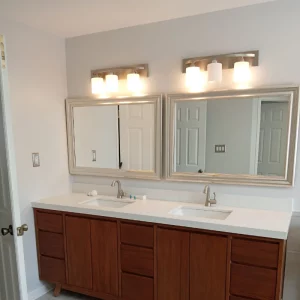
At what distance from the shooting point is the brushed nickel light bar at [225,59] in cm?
215

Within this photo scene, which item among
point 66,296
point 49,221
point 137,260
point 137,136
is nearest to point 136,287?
point 137,260

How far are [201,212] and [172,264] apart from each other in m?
0.50

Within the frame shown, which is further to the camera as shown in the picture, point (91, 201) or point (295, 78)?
point (91, 201)

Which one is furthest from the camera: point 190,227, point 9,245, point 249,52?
point 249,52

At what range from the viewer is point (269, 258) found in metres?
1.78

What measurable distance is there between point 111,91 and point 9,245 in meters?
1.61

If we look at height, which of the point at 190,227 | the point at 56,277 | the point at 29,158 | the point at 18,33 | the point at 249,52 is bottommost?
the point at 56,277

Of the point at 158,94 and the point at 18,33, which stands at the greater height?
the point at 18,33

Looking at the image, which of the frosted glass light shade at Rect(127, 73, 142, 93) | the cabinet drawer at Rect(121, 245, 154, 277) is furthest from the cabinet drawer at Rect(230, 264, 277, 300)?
the frosted glass light shade at Rect(127, 73, 142, 93)

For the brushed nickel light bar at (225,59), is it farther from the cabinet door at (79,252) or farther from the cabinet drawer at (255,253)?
the cabinet door at (79,252)

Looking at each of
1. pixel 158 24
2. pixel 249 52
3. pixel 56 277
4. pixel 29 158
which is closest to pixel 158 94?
pixel 158 24

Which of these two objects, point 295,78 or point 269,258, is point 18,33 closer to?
point 295,78

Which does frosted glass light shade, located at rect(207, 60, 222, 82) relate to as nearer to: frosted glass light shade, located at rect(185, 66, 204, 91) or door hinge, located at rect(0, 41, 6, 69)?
frosted glass light shade, located at rect(185, 66, 204, 91)

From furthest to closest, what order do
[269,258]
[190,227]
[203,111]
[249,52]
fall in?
[203,111] → [249,52] → [190,227] → [269,258]
